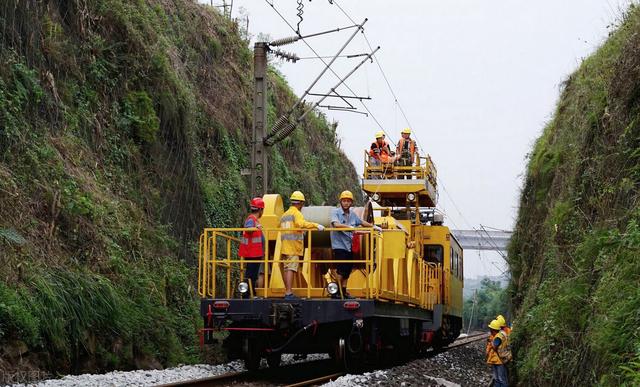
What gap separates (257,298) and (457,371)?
16.6 feet

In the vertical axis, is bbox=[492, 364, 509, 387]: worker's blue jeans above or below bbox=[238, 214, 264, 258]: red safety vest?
below

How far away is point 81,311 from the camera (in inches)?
523

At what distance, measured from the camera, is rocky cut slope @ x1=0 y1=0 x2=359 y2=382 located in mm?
13023

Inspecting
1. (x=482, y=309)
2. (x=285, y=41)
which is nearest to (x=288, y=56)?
(x=285, y=41)

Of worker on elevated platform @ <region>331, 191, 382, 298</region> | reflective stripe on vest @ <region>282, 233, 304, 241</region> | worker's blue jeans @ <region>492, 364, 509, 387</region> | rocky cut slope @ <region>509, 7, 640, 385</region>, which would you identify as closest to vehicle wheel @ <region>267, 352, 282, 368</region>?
worker on elevated platform @ <region>331, 191, 382, 298</region>

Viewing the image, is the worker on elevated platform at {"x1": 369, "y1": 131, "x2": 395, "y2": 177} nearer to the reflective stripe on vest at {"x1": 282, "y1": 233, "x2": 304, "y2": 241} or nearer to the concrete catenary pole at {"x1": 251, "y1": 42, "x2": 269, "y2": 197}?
the concrete catenary pole at {"x1": 251, "y1": 42, "x2": 269, "y2": 197}

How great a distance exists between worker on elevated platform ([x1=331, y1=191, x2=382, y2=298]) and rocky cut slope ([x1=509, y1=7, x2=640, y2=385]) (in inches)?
122

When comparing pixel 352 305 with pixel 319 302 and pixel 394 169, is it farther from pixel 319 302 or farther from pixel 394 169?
pixel 394 169

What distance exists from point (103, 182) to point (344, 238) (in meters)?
6.27

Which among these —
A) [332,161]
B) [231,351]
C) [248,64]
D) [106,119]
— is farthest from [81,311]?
[332,161]

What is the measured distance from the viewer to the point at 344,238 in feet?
45.6

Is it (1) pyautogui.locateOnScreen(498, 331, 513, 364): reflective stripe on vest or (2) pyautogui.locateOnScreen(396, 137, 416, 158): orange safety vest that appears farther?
(2) pyautogui.locateOnScreen(396, 137, 416, 158): orange safety vest

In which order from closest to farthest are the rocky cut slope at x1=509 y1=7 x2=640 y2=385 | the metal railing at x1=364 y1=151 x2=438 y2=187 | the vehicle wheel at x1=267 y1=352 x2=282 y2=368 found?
the rocky cut slope at x1=509 y1=7 x2=640 y2=385 < the vehicle wheel at x1=267 y1=352 x2=282 y2=368 < the metal railing at x1=364 y1=151 x2=438 y2=187

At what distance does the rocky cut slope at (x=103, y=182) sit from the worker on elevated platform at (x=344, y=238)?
3623 millimetres
